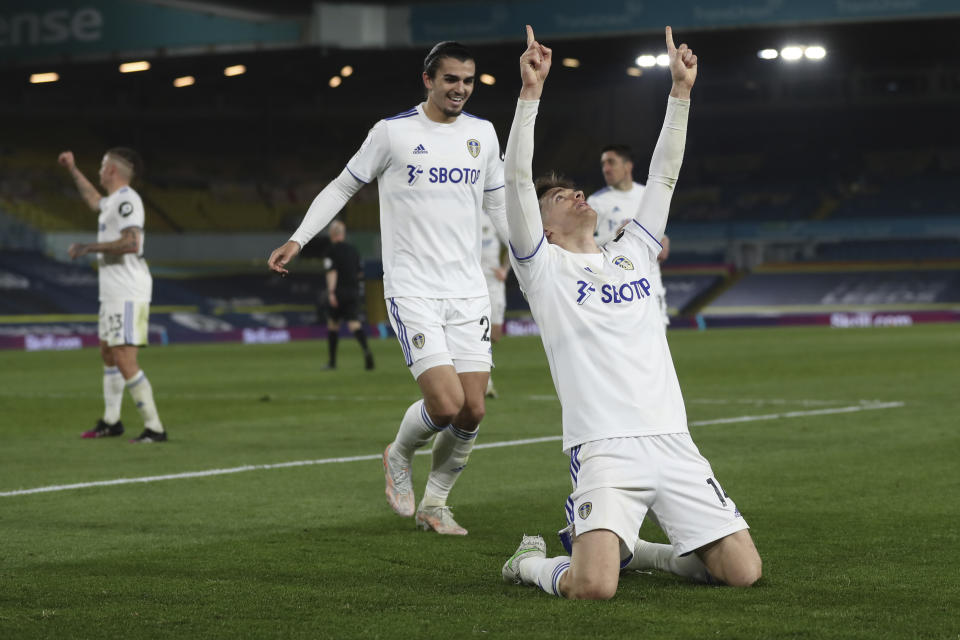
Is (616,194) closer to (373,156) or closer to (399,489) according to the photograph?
(373,156)

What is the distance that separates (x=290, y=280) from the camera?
4428 cm

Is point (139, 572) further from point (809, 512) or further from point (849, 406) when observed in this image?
point (849, 406)

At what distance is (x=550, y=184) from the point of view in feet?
17.5

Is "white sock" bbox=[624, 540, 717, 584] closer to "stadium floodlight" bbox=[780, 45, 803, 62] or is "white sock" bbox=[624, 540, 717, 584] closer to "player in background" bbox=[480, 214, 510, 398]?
"player in background" bbox=[480, 214, 510, 398]

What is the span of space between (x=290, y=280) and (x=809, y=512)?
127ft

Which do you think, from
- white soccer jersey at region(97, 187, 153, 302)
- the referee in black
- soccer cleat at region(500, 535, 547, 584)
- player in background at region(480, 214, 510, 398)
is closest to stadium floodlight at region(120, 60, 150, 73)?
the referee in black

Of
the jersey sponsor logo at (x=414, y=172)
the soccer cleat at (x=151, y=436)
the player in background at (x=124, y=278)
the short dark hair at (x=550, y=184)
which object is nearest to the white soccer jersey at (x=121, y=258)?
the player in background at (x=124, y=278)

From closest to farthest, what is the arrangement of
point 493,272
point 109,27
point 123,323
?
point 123,323 → point 493,272 → point 109,27

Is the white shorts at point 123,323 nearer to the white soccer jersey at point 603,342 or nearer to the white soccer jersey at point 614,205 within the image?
the white soccer jersey at point 614,205

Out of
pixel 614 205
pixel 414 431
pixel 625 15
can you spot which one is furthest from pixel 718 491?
pixel 625 15

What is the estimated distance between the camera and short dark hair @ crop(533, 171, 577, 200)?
17.3 feet

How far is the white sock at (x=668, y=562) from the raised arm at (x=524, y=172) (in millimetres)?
1206

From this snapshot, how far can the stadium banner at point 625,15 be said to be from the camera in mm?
28938

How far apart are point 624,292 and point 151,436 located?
6046 millimetres
